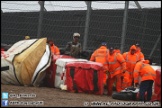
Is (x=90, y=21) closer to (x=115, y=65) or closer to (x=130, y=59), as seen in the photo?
(x=130, y=59)

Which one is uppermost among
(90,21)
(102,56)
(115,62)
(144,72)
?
(90,21)

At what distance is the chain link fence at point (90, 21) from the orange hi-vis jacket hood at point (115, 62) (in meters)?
1.09

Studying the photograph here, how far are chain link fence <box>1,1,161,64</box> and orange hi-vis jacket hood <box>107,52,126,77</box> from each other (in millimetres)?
1087

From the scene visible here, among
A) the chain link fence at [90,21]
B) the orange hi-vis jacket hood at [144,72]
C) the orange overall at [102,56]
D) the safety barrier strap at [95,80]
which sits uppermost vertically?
the chain link fence at [90,21]

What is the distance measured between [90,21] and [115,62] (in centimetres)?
152

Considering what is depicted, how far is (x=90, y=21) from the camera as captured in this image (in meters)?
11.7

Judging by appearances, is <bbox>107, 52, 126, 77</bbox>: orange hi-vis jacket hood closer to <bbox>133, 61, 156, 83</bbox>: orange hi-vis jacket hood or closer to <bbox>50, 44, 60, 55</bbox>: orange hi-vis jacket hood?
<bbox>133, 61, 156, 83</bbox>: orange hi-vis jacket hood

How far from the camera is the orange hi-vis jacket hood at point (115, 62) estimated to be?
10.7 meters

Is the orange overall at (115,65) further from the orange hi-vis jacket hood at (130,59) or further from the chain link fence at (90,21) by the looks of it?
the chain link fence at (90,21)

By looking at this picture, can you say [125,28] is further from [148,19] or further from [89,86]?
[89,86]

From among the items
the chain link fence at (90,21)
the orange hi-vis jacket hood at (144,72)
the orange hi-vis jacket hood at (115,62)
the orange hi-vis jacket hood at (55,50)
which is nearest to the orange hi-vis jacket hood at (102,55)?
the orange hi-vis jacket hood at (115,62)

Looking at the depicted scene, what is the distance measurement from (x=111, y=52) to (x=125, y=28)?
3.33 feet

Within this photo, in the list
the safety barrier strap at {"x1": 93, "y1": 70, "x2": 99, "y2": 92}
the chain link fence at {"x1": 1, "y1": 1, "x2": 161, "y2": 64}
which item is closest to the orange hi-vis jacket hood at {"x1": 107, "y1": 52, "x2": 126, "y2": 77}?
the safety barrier strap at {"x1": 93, "y1": 70, "x2": 99, "y2": 92}

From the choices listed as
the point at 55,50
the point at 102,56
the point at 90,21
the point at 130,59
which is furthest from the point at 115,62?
the point at 55,50
